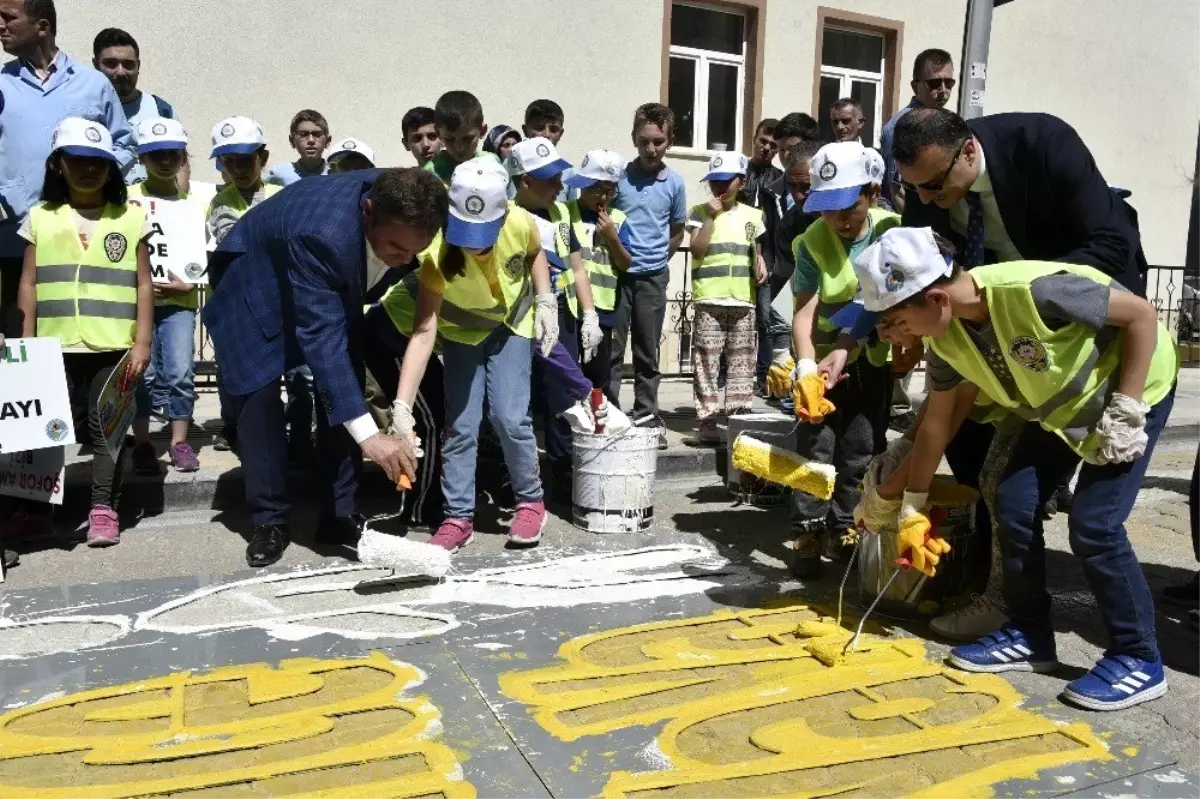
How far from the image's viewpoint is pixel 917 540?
3.50 meters

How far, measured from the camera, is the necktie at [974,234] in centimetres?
388

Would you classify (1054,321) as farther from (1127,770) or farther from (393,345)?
(393,345)

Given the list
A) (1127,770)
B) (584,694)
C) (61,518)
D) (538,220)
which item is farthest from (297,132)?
(1127,770)

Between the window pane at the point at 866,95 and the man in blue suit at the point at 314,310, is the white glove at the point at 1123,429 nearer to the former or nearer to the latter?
the man in blue suit at the point at 314,310

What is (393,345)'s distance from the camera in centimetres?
496

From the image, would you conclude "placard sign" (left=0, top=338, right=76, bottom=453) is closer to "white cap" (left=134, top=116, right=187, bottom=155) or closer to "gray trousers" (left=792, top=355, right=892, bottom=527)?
"white cap" (left=134, top=116, right=187, bottom=155)

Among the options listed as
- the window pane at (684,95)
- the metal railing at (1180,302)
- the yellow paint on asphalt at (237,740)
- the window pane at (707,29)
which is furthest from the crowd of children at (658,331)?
the metal railing at (1180,302)

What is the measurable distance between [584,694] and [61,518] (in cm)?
320

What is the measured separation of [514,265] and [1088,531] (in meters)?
2.53

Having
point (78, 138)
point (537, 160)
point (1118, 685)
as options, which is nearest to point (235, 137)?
point (78, 138)

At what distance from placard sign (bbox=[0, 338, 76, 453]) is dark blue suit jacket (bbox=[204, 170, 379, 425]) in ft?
2.08

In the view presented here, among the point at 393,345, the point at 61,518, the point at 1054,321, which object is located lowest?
the point at 61,518

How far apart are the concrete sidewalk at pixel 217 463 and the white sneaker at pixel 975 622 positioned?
94.7 inches

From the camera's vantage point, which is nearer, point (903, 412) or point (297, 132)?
point (297, 132)
